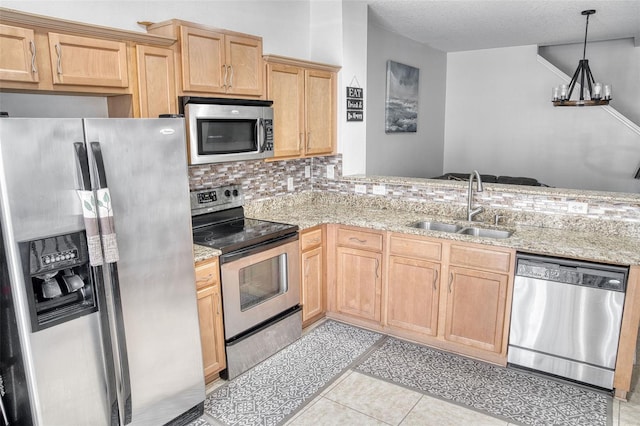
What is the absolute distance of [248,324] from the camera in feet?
9.62

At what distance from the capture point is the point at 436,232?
3137 mm

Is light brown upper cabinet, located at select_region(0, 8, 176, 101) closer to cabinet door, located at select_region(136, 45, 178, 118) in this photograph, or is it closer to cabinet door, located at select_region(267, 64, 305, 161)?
cabinet door, located at select_region(136, 45, 178, 118)

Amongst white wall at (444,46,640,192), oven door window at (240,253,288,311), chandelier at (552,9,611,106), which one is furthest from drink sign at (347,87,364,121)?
white wall at (444,46,640,192)

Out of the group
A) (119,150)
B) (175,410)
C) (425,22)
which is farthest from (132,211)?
(425,22)

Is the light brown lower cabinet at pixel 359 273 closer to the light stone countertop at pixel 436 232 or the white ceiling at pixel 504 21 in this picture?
the light stone countertop at pixel 436 232

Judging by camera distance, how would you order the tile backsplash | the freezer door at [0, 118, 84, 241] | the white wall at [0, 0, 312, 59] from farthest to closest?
the tile backsplash
the white wall at [0, 0, 312, 59]
the freezer door at [0, 118, 84, 241]

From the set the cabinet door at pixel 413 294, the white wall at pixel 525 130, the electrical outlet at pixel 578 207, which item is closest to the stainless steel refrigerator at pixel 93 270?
the cabinet door at pixel 413 294

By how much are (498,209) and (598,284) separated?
0.97 m

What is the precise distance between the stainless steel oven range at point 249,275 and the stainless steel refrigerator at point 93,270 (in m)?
0.43

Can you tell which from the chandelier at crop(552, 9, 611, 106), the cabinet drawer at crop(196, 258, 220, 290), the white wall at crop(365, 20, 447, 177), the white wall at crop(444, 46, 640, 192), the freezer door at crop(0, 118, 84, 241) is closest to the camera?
the freezer door at crop(0, 118, 84, 241)

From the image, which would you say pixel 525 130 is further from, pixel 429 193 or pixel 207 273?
pixel 207 273

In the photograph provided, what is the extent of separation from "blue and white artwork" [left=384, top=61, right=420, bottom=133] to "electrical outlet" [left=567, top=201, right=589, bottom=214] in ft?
9.02

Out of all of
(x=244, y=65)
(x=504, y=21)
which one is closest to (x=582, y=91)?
(x=504, y=21)

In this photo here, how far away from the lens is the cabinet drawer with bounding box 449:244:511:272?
288 cm
